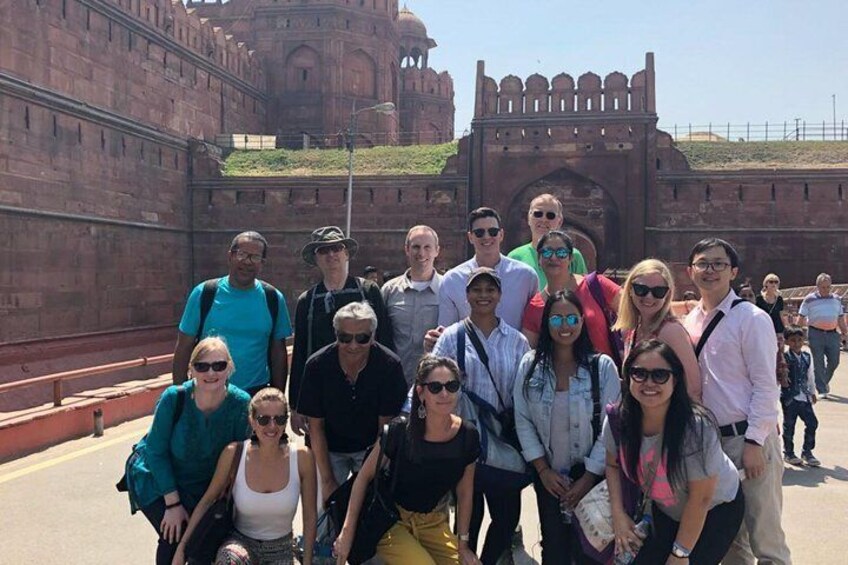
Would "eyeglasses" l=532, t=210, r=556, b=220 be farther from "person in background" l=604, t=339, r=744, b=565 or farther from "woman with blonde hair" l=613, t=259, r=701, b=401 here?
"person in background" l=604, t=339, r=744, b=565

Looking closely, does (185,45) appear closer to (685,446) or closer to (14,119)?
(14,119)

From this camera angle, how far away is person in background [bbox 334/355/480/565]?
3223mm

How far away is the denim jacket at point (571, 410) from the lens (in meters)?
3.29

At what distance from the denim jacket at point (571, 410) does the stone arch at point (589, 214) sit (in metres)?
15.6

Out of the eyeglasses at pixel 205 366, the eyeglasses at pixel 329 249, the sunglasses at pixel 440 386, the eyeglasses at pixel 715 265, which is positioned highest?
the eyeglasses at pixel 329 249

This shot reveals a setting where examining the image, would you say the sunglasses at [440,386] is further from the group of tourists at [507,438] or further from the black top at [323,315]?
the black top at [323,315]

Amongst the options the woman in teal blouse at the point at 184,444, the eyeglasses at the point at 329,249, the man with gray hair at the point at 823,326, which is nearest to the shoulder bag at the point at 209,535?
the woman in teal blouse at the point at 184,444

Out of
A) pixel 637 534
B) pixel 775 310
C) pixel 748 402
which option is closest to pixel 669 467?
pixel 637 534

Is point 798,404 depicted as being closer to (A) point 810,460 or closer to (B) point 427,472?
(A) point 810,460

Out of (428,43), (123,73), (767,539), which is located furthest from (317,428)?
(428,43)

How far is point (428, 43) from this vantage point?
39.0 m

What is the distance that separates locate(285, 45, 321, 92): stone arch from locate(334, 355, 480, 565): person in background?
2785 cm

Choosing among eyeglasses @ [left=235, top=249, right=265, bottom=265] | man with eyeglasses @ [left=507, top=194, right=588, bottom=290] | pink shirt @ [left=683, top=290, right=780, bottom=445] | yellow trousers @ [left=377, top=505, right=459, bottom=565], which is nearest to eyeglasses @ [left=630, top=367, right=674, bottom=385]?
pink shirt @ [left=683, top=290, right=780, bottom=445]

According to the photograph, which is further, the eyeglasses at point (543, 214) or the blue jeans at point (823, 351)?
the blue jeans at point (823, 351)
